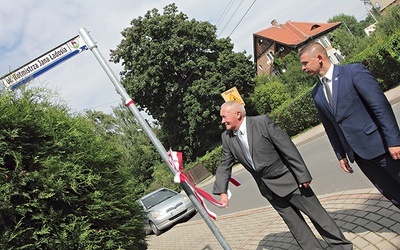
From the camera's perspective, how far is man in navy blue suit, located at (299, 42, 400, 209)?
9.70 ft

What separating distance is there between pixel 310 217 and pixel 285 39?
49.6 meters

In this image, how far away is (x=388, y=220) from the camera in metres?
3.83

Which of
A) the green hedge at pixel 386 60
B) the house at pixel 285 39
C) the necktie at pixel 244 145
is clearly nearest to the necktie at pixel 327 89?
the necktie at pixel 244 145

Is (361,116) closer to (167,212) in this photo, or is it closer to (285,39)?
(167,212)

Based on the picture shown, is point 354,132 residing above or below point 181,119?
below

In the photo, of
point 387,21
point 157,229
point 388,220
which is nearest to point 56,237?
point 388,220

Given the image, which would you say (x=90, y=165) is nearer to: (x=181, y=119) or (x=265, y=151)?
(x=265, y=151)

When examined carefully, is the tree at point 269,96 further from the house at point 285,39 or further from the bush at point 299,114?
the bush at point 299,114

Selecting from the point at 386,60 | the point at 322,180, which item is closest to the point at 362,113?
the point at 322,180

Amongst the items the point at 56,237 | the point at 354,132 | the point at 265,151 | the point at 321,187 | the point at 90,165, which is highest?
the point at 90,165

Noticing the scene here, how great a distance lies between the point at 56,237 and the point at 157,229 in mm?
8515

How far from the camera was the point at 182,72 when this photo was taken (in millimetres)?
34438

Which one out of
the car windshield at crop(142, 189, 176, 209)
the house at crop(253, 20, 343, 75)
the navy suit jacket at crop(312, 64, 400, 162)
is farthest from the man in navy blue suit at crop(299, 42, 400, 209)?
the house at crop(253, 20, 343, 75)

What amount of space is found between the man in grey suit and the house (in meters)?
46.2
